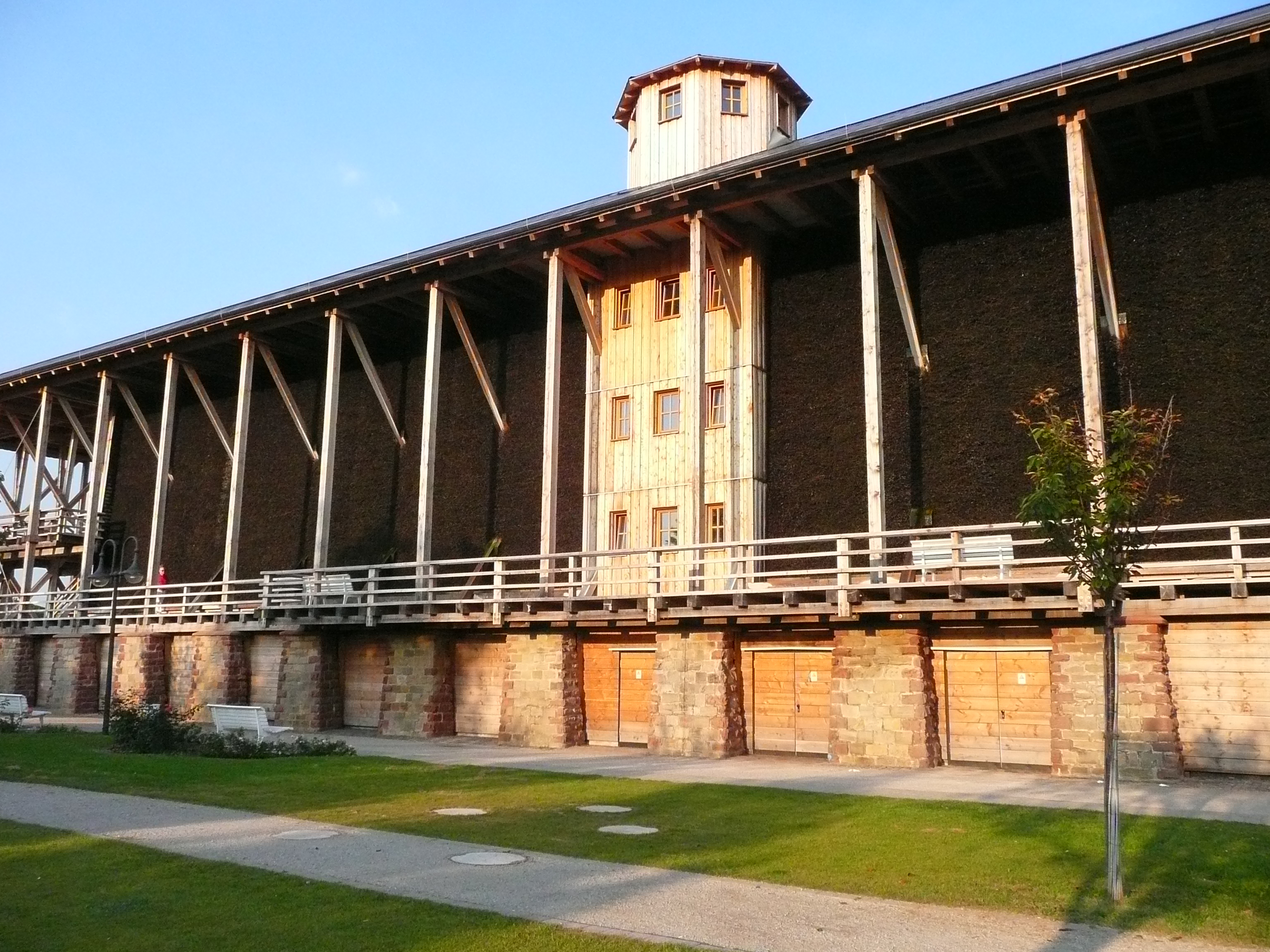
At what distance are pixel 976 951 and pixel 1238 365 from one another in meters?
15.4

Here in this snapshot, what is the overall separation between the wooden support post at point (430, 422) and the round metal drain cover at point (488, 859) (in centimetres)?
1675

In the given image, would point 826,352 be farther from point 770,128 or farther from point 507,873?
point 507,873

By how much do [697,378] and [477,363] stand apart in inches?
328

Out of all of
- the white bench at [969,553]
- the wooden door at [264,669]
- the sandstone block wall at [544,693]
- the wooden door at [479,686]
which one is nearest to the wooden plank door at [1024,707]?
the white bench at [969,553]

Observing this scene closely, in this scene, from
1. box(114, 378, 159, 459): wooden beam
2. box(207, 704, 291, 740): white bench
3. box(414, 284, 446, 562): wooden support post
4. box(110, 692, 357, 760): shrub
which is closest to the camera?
box(110, 692, 357, 760): shrub

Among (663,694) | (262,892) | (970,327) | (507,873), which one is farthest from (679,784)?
(970,327)

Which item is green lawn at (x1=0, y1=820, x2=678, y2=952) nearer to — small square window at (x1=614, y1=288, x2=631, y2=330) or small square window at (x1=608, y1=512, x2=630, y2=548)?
small square window at (x1=608, y1=512, x2=630, y2=548)

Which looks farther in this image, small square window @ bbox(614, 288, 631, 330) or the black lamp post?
small square window @ bbox(614, 288, 631, 330)

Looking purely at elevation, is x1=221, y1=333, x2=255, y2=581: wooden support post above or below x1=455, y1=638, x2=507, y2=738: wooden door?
above

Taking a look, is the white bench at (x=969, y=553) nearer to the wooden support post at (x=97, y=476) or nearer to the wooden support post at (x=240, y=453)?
the wooden support post at (x=240, y=453)

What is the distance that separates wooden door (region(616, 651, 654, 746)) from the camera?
22953 mm

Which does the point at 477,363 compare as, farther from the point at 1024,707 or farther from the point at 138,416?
the point at 1024,707

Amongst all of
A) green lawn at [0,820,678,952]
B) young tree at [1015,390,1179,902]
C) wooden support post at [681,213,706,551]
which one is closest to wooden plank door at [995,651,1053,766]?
wooden support post at [681,213,706,551]

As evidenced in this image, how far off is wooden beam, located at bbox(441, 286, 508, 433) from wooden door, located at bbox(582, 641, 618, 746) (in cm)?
822
